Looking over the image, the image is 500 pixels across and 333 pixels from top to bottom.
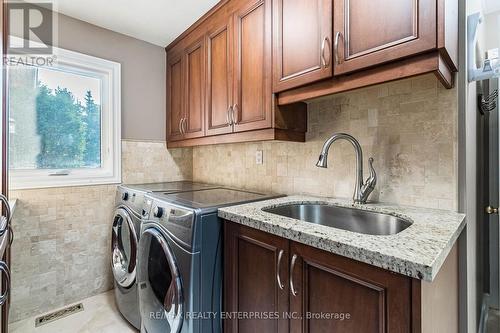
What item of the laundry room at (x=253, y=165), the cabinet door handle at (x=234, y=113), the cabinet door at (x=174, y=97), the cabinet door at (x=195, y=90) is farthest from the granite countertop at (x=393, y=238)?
the cabinet door at (x=174, y=97)

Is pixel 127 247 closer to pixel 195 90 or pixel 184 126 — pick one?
pixel 184 126

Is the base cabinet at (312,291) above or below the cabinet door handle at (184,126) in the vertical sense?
below

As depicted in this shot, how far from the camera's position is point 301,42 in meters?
1.30

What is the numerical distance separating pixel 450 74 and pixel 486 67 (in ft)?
0.62

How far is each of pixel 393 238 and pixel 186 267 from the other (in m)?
0.91

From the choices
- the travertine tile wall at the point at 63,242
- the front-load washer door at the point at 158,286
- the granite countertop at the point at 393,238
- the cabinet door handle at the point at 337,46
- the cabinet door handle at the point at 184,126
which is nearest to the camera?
the granite countertop at the point at 393,238

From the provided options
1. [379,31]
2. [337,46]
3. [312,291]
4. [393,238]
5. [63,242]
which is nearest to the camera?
[393,238]

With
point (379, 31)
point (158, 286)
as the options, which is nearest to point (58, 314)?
point (158, 286)

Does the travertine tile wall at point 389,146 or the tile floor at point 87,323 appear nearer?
the travertine tile wall at point 389,146

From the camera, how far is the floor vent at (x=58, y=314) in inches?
70.9

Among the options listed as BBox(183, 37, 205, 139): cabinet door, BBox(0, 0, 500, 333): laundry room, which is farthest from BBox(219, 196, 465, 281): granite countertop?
BBox(183, 37, 205, 139): cabinet door

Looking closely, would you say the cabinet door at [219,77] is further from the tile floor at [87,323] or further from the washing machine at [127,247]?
the tile floor at [87,323]
